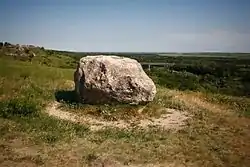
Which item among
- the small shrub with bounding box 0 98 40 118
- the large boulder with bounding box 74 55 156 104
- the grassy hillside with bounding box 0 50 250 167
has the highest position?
the large boulder with bounding box 74 55 156 104

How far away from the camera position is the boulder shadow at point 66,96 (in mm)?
19759

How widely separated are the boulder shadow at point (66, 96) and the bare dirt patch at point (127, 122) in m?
1.63

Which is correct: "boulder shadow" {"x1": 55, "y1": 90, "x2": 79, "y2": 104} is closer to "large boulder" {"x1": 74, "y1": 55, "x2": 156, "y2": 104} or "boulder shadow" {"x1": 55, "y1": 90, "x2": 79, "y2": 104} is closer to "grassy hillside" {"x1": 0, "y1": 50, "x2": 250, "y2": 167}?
"grassy hillside" {"x1": 0, "y1": 50, "x2": 250, "y2": 167}

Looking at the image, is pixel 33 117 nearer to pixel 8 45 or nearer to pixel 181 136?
pixel 181 136

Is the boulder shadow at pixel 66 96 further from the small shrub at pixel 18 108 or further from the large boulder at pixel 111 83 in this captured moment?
the small shrub at pixel 18 108

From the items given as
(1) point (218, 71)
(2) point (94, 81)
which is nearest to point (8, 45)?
(1) point (218, 71)

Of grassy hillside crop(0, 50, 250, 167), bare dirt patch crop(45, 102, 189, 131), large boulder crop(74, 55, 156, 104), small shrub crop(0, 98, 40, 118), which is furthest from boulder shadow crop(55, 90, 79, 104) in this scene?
small shrub crop(0, 98, 40, 118)

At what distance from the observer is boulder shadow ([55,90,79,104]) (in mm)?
19759

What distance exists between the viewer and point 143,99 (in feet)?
61.7

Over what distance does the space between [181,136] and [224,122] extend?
3.21 metres

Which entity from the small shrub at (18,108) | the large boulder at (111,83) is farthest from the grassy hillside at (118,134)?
the large boulder at (111,83)

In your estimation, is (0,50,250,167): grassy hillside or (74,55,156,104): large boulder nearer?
(0,50,250,167): grassy hillside

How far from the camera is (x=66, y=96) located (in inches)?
815

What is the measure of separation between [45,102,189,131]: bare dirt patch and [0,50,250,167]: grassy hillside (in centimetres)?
26
